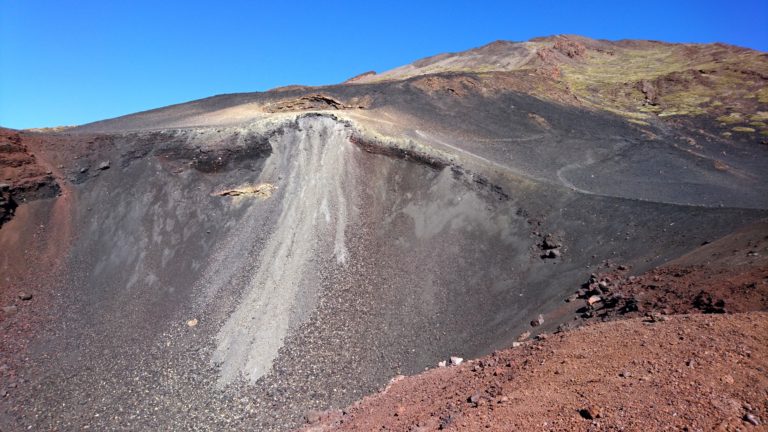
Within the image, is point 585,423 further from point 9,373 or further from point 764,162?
point 764,162

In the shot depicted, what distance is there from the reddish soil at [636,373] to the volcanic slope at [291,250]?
242cm

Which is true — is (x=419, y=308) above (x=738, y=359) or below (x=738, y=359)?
below

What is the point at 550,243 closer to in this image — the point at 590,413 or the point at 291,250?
the point at 291,250

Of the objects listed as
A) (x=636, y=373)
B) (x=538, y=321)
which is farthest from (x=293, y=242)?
(x=636, y=373)

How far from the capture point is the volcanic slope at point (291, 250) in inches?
547

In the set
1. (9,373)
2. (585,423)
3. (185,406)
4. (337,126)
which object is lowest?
(185,406)

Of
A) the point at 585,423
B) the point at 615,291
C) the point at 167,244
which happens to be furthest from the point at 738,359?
the point at 167,244

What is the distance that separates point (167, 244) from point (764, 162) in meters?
36.3

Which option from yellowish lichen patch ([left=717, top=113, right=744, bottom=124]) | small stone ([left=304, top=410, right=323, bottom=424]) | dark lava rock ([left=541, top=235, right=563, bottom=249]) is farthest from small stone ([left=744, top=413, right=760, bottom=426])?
yellowish lichen patch ([left=717, top=113, right=744, bottom=124])

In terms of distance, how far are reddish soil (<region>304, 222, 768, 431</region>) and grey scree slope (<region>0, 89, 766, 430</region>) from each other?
9.05 feet

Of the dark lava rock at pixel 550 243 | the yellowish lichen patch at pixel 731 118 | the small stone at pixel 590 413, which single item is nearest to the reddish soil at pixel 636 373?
the small stone at pixel 590 413

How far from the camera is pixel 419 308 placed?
53.6 feet

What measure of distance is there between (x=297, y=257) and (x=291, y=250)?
49cm

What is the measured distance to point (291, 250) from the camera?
18.2m
